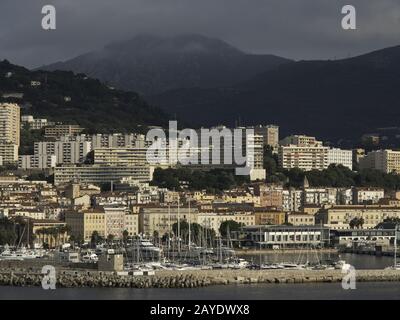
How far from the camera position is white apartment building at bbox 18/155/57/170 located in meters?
93.4

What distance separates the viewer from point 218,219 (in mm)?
73062

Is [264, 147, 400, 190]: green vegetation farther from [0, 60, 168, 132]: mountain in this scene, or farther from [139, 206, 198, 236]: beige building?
[139, 206, 198, 236]: beige building

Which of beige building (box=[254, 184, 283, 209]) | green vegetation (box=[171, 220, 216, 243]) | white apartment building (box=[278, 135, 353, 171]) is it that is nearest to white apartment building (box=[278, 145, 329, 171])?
white apartment building (box=[278, 135, 353, 171])

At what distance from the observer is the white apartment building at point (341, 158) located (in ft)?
336

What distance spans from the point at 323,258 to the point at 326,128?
88345 mm

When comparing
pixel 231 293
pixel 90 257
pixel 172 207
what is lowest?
pixel 231 293

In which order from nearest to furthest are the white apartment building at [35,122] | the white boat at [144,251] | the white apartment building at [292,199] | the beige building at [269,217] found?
the white boat at [144,251] → the beige building at [269,217] → the white apartment building at [292,199] → the white apartment building at [35,122]

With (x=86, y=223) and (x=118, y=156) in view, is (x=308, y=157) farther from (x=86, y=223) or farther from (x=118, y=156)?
(x=86, y=223)

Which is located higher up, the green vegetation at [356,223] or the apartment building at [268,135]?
the apartment building at [268,135]

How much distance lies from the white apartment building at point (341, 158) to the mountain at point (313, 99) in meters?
35.7

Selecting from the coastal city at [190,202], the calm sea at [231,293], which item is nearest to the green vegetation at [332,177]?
the coastal city at [190,202]

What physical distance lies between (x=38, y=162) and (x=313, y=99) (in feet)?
217

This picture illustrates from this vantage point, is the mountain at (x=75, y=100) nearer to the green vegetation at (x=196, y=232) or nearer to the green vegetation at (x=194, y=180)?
the green vegetation at (x=194, y=180)

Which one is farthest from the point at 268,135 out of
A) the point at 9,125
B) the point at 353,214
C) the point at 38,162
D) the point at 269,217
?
the point at 269,217
